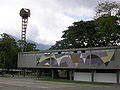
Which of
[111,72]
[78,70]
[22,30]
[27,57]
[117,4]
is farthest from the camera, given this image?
[22,30]

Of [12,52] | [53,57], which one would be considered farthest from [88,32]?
[12,52]

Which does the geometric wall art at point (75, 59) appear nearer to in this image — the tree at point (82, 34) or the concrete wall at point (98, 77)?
the concrete wall at point (98, 77)

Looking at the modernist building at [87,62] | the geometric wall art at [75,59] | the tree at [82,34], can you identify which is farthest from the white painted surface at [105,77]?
the tree at [82,34]

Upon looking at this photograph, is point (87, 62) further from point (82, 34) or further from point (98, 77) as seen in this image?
point (82, 34)

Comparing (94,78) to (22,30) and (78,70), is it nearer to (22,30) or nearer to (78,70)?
(78,70)

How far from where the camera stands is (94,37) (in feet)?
257

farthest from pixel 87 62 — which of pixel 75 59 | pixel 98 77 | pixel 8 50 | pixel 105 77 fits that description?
pixel 8 50

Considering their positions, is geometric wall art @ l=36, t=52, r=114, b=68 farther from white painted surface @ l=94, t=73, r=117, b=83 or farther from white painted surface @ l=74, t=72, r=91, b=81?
white painted surface @ l=74, t=72, r=91, b=81

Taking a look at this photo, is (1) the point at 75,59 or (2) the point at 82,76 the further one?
(2) the point at 82,76

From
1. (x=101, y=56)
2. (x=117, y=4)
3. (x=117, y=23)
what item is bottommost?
(x=101, y=56)

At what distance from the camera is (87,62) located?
183 ft

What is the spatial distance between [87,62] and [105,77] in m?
5.02

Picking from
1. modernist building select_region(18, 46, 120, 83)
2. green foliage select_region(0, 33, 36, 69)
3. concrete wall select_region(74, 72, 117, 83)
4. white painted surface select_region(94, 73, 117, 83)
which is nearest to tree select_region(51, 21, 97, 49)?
modernist building select_region(18, 46, 120, 83)

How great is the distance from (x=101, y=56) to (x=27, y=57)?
24.4 m
